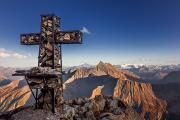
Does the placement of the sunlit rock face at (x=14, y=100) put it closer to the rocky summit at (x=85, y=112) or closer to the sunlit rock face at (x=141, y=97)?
the sunlit rock face at (x=141, y=97)

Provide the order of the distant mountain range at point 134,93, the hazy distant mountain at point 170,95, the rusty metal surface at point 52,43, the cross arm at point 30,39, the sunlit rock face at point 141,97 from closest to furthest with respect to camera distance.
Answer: the rusty metal surface at point 52,43 < the cross arm at point 30,39 < the distant mountain range at point 134,93 < the sunlit rock face at point 141,97 < the hazy distant mountain at point 170,95

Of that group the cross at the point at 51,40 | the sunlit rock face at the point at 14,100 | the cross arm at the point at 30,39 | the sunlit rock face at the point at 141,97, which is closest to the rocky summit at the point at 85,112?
the cross at the point at 51,40

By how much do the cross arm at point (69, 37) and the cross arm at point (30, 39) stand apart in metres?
1.30

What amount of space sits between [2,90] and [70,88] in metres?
64.5

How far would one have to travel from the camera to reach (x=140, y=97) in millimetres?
156750

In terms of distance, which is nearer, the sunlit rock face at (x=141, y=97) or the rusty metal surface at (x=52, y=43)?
the rusty metal surface at (x=52, y=43)

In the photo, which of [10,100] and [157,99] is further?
[157,99]

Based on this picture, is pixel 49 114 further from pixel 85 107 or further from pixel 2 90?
pixel 2 90

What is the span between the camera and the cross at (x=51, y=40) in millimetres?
13250

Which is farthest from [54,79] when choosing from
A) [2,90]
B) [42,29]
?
[2,90]

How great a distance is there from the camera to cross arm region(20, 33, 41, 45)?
541 inches

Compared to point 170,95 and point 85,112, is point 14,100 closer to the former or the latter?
point 170,95

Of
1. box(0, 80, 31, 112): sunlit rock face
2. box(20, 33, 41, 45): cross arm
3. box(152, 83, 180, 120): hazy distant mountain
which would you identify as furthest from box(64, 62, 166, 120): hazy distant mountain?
box(20, 33, 41, 45): cross arm

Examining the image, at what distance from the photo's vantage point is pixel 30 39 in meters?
14.0
